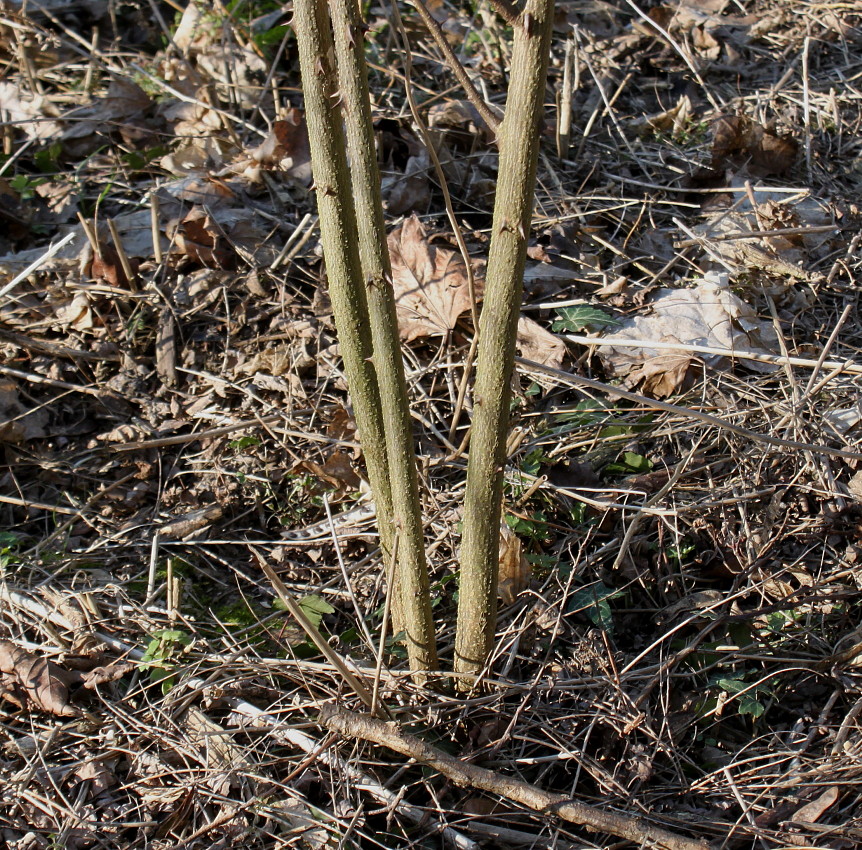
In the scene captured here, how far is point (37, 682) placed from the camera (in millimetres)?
2020

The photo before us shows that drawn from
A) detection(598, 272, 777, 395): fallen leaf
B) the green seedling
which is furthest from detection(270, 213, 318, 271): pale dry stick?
the green seedling

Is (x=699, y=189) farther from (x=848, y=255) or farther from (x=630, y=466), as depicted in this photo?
(x=630, y=466)

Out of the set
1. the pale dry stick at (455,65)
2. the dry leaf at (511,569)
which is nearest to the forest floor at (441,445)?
the dry leaf at (511,569)

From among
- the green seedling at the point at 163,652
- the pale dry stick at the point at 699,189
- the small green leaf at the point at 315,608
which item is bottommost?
the green seedling at the point at 163,652

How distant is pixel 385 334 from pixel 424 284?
3.72 feet

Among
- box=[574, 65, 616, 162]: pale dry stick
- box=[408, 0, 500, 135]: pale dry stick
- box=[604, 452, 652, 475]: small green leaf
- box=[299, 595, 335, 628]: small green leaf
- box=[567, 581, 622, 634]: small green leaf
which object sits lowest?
box=[567, 581, 622, 634]: small green leaf

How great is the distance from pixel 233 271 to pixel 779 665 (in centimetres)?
224

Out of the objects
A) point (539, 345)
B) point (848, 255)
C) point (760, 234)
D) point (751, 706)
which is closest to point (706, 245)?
point (760, 234)

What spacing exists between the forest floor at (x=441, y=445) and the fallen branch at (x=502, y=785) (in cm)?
2

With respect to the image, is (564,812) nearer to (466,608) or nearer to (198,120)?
(466,608)

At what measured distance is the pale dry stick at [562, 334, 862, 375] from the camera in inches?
91.9

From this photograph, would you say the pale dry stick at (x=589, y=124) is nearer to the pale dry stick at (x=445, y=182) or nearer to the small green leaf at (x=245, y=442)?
the pale dry stick at (x=445, y=182)

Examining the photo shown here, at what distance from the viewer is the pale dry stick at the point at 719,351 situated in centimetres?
233

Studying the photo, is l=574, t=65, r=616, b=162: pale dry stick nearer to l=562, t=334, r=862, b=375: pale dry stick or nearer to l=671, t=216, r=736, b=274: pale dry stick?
l=671, t=216, r=736, b=274: pale dry stick
